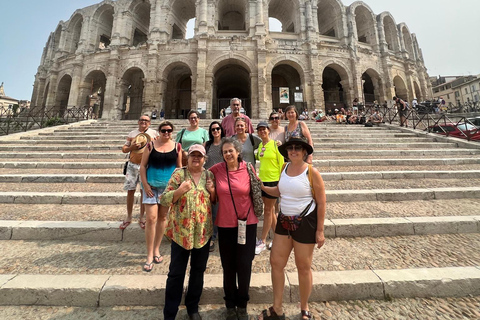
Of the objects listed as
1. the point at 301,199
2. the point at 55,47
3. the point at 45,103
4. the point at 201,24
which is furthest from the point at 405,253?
the point at 55,47

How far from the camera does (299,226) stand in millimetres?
1856

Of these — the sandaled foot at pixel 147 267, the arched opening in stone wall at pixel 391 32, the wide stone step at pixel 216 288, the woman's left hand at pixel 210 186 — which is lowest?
the wide stone step at pixel 216 288

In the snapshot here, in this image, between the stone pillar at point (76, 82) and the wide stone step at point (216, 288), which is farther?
the stone pillar at point (76, 82)

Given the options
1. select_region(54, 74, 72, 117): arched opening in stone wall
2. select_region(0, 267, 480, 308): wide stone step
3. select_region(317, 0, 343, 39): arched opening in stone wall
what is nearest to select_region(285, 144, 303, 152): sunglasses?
select_region(0, 267, 480, 308): wide stone step

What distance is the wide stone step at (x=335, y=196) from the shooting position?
448 cm

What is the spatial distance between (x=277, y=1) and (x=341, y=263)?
24.4 m

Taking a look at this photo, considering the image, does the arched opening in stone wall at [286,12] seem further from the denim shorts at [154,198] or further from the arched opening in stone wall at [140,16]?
the denim shorts at [154,198]

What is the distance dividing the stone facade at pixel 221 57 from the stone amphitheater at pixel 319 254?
40.1ft

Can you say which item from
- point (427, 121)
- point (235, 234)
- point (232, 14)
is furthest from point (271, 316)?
point (232, 14)

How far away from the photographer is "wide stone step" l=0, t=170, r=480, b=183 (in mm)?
5621

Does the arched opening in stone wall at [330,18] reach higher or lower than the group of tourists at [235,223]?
higher

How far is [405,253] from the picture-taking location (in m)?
2.85

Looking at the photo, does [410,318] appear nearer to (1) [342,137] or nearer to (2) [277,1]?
(1) [342,137]

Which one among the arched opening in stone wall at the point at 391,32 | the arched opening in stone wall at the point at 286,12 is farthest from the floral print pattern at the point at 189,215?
the arched opening in stone wall at the point at 391,32
